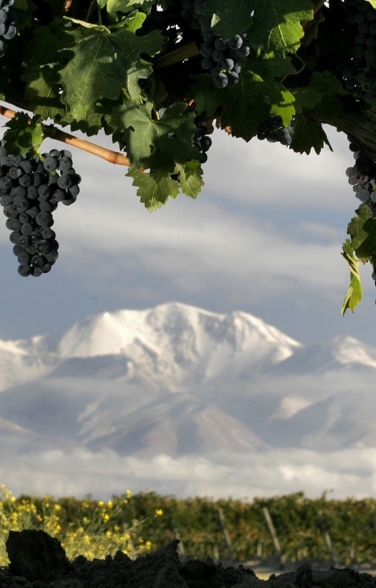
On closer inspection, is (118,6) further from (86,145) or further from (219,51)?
(86,145)

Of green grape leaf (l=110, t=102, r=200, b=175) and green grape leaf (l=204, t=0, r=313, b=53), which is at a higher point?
green grape leaf (l=204, t=0, r=313, b=53)

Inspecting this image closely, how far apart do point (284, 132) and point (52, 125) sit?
3.35 feet

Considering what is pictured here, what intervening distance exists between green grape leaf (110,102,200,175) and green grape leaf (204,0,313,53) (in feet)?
1.40

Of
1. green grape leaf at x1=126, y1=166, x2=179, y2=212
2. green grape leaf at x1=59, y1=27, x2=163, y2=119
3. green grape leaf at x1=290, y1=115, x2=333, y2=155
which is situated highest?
green grape leaf at x1=290, y1=115, x2=333, y2=155

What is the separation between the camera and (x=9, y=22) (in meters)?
2.75

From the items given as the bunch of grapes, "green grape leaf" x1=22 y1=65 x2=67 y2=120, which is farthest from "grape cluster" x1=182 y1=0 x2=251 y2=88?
the bunch of grapes

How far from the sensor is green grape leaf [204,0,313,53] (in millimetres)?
2705

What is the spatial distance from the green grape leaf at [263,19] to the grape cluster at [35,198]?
42.6 inches

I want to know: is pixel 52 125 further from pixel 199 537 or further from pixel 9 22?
pixel 199 537

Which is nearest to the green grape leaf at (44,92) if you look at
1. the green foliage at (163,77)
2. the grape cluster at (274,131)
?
the green foliage at (163,77)

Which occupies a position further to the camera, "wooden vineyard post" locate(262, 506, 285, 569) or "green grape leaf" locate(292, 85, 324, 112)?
"wooden vineyard post" locate(262, 506, 285, 569)

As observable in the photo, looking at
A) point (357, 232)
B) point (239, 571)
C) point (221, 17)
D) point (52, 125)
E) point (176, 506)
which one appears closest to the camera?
point (221, 17)

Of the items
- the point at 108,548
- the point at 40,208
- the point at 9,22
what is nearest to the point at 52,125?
the point at 40,208

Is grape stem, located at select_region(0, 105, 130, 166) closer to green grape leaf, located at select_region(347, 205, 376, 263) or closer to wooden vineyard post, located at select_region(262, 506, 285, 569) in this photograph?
green grape leaf, located at select_region(347, 205, 376, 263)
